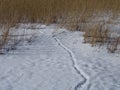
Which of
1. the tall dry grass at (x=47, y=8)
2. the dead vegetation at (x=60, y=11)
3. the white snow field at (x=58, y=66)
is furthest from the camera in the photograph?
the tall dry grass at (x=47, y=8)

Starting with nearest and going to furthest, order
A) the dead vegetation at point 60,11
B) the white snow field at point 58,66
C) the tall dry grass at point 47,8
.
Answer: the white snow field at point 58,66 < the dead vegetation at point 60,11 < the tall dry grass at point 47,8

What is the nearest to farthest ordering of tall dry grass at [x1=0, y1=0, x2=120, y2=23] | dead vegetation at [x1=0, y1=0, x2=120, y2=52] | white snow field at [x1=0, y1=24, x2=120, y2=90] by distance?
white snow field at [x1=0, y1=24, x2=120, y2=90]
dead vegetation at [x1=0, y1=0, x2=120, y2=52]
tall dry grass at [x1=0, y1=0, x2=120, y2=23]

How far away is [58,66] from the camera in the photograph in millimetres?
3727

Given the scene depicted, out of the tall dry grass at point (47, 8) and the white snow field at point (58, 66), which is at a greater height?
the tall dry grass at point (47, 8)

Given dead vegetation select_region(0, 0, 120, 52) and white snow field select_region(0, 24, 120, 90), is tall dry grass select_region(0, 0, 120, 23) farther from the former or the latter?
white snow field select_region(0, 24, 120, 90)

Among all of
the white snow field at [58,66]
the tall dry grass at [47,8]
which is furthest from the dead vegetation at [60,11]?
the white snow field at [58,66]

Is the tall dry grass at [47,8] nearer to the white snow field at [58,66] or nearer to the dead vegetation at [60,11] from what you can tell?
the dead vegetation at [60,11]

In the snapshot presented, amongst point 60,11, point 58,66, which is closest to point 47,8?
point 60,11

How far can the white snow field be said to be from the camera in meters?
3.06

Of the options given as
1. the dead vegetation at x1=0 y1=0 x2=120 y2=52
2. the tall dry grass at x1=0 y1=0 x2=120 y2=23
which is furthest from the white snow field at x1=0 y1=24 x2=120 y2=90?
the tall dry grass at x1=0 y1=0 x2=120 y2=23

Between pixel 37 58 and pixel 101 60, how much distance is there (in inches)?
35.0

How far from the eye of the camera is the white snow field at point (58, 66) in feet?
10.1

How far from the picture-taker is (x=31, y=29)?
20.3 ft

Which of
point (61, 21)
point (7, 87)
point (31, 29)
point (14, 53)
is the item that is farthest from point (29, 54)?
point (61, 21)
